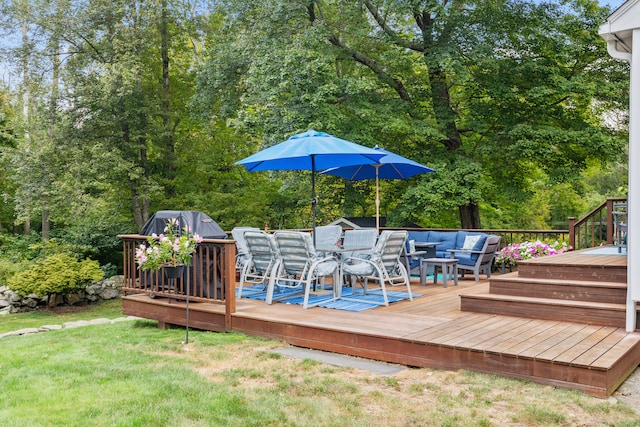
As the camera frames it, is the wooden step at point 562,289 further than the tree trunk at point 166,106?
No

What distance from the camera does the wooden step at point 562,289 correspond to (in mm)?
4852

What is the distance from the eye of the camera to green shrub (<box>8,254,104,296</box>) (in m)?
12.1

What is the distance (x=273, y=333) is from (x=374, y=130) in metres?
7.92

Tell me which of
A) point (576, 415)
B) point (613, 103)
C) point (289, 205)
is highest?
point (613, 103)

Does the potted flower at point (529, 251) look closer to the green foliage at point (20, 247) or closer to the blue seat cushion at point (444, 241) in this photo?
the blue seat cushion at point (444, 241)

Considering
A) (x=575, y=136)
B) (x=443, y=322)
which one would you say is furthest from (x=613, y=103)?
(x=443, y=322)

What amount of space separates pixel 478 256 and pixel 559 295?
2.90m

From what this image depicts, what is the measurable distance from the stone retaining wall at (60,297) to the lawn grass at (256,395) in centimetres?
878

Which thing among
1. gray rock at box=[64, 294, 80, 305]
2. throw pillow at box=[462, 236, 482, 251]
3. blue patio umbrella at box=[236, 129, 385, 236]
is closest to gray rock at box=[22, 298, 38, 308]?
gray rock at box=[64, 294, 80, 305]

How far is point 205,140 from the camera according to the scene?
16.2 meters

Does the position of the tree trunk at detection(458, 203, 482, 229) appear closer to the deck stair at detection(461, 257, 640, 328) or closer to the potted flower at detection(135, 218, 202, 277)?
the deck stair at detection(461, 257, 640, 328)

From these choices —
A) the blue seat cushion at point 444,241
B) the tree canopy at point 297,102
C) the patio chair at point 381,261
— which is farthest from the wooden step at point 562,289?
the tree canopy at point 297,102

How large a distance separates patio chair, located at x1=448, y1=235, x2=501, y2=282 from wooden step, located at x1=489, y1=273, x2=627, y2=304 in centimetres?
228

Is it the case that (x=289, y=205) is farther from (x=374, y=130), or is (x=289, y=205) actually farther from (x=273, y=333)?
(x=273, y=333)
